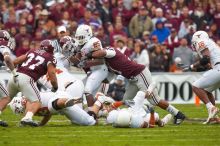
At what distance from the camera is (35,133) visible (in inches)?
511

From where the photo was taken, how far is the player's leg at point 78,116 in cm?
1394

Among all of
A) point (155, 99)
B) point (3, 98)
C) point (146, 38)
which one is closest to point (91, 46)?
point (155, 99)

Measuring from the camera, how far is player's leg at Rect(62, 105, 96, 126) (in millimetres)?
13938

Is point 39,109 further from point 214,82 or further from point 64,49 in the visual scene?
point 214,82

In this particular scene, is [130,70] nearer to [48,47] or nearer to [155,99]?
[155,99]

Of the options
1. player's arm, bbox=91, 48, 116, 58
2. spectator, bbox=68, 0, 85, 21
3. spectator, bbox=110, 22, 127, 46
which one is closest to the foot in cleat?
player's arm, bbox=91, 48, 116, 58

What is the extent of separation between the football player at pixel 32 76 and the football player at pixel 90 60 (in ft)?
3.90

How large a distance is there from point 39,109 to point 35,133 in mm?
1355

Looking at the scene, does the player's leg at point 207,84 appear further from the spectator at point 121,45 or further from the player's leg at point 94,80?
the spectator at point 121,45

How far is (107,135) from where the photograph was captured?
12.7 m

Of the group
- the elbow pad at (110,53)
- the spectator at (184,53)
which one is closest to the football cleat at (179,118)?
the elbow pad at (110,53)

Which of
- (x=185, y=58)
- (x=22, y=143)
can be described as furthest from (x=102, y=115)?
(x=185, y=58)

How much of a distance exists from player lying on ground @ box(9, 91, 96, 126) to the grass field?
0.17 metres

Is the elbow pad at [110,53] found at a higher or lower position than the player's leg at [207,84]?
higher
